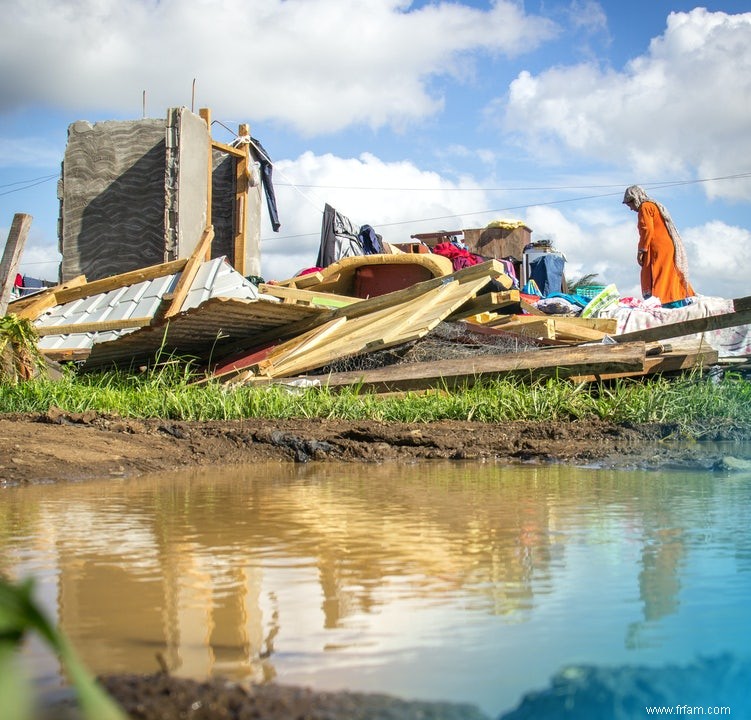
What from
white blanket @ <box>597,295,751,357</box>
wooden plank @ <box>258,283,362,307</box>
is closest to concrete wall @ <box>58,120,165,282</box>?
wooden plank @ <box>258,283,362,307</box>

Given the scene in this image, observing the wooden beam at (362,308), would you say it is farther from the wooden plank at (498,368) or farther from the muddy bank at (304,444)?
the muddy bank at (304,444)

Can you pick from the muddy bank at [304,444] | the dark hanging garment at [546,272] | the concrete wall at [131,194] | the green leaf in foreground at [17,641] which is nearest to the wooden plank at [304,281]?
the concrete wall at [131,194]

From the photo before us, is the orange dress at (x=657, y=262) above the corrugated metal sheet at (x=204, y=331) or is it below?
above

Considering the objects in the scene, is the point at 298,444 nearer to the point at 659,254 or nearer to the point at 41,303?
the point at 41,303

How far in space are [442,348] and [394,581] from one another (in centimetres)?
603

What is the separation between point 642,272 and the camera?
12031 millimetres

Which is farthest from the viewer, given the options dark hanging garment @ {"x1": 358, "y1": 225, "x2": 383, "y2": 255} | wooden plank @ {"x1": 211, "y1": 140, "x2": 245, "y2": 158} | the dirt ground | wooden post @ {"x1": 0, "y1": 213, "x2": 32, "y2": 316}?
dark hanging garment @ {"x1": 358, "y1": 225, "x2": 383, "y2": 255}

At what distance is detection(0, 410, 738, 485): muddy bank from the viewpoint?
462 centimetres

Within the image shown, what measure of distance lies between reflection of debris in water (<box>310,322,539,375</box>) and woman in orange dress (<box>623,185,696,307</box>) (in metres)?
4.40

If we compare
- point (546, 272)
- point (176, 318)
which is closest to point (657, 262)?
point (546, 272)

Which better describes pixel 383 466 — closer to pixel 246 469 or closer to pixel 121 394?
pixel 246 469

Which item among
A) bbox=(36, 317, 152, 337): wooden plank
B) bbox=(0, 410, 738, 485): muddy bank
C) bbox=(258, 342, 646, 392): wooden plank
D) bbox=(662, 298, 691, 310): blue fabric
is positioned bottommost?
bbox=(0, 410, 738, 485): muddy bank

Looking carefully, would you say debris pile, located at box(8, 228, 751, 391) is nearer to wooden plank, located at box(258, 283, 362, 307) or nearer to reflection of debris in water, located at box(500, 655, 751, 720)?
wooden plank, located at box(258, 283, 362, 307)

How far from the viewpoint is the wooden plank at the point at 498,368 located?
6910 millimetres
